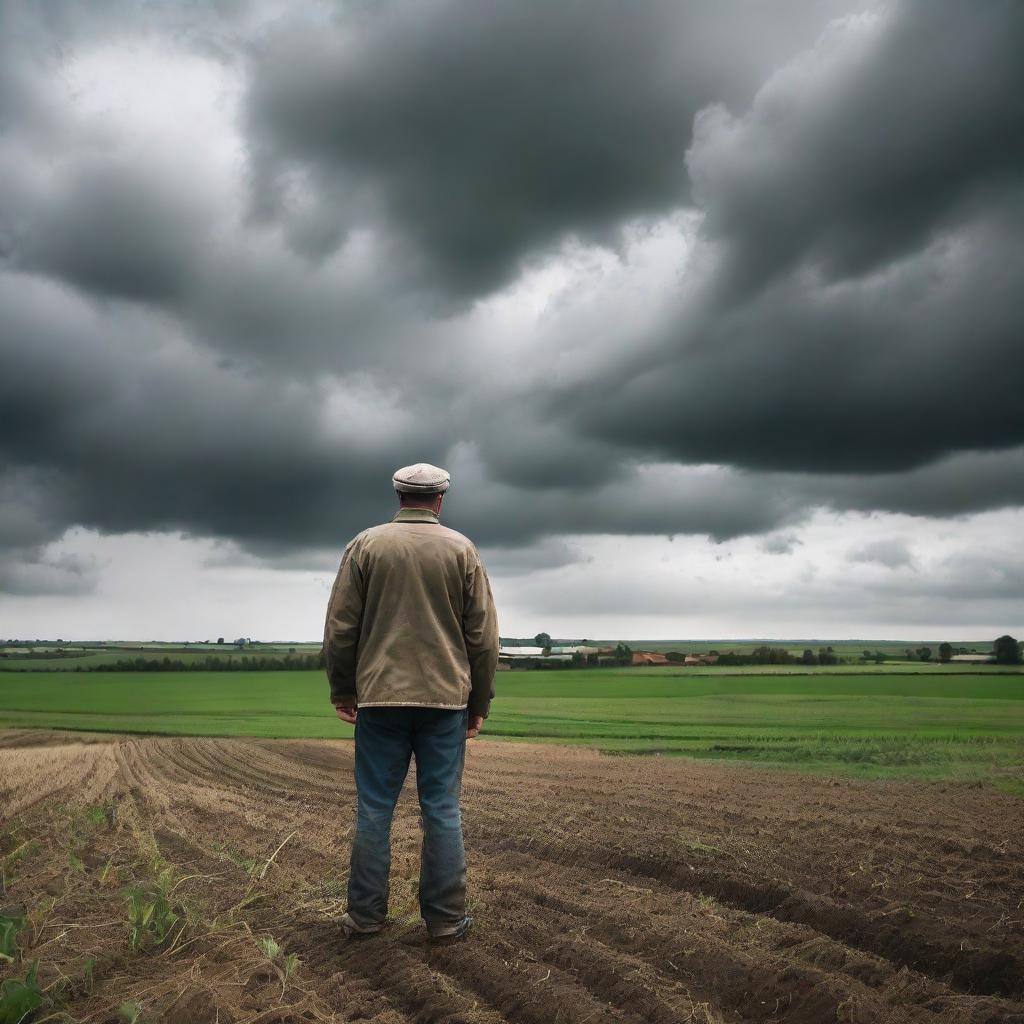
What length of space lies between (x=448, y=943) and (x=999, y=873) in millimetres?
4159

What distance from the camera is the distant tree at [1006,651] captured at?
2317 inches

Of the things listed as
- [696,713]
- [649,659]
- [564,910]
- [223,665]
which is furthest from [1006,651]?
[564,910]

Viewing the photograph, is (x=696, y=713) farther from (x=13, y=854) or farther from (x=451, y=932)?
(x=451, y=932)

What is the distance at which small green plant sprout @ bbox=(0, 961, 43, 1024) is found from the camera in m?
3.96

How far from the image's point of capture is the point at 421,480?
5.72m

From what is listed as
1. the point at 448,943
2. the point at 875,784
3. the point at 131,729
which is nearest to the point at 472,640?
the point at 448,943

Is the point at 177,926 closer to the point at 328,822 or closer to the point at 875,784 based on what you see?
the point at 328,822

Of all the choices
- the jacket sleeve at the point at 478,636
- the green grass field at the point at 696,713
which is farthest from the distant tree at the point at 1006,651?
the jacket sleeve at the point at 478,636

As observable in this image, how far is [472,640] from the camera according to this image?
5562mm

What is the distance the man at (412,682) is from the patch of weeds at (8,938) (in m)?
1.80

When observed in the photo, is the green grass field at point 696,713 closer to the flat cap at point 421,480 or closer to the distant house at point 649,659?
the flat cap at point 421,480

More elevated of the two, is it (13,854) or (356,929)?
(356,929)

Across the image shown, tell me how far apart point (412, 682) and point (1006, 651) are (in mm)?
65084

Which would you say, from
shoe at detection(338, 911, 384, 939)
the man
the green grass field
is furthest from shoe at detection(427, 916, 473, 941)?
the green grass field
